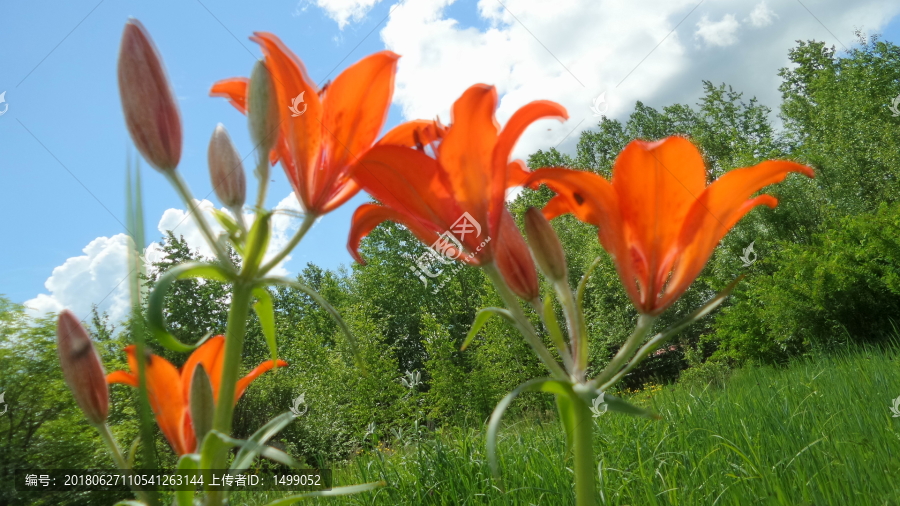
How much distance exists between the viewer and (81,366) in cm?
59

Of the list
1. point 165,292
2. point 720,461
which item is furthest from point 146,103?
point 720,461

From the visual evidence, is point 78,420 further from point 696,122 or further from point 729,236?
point 696,122

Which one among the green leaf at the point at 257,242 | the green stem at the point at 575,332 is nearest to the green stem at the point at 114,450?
the green leaf at the point at 257,242

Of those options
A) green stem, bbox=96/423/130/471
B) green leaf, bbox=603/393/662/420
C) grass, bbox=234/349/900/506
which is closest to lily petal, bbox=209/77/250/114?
green stem, bbox=96/423/130/471

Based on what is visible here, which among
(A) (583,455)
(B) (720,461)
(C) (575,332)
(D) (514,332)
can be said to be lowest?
(B) (720,461)

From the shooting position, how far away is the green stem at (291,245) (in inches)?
21.0

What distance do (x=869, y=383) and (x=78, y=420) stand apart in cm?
448

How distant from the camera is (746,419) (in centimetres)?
280

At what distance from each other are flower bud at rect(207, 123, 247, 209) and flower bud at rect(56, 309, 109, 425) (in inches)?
7.5

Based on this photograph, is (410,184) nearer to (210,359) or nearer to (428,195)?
(428,195)

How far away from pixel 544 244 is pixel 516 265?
4 centimetres

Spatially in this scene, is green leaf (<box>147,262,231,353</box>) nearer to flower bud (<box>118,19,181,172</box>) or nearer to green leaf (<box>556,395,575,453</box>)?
flower bud (<box>118,19,181,172</box>)

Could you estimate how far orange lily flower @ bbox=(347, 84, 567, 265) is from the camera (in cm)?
51

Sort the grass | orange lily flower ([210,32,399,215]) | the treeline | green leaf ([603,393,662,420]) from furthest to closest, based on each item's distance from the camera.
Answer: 1. the treeline
2. the grass
3. orange lily flower ([210,32,399,215])
4. green leaf ([603,393,662,420])
